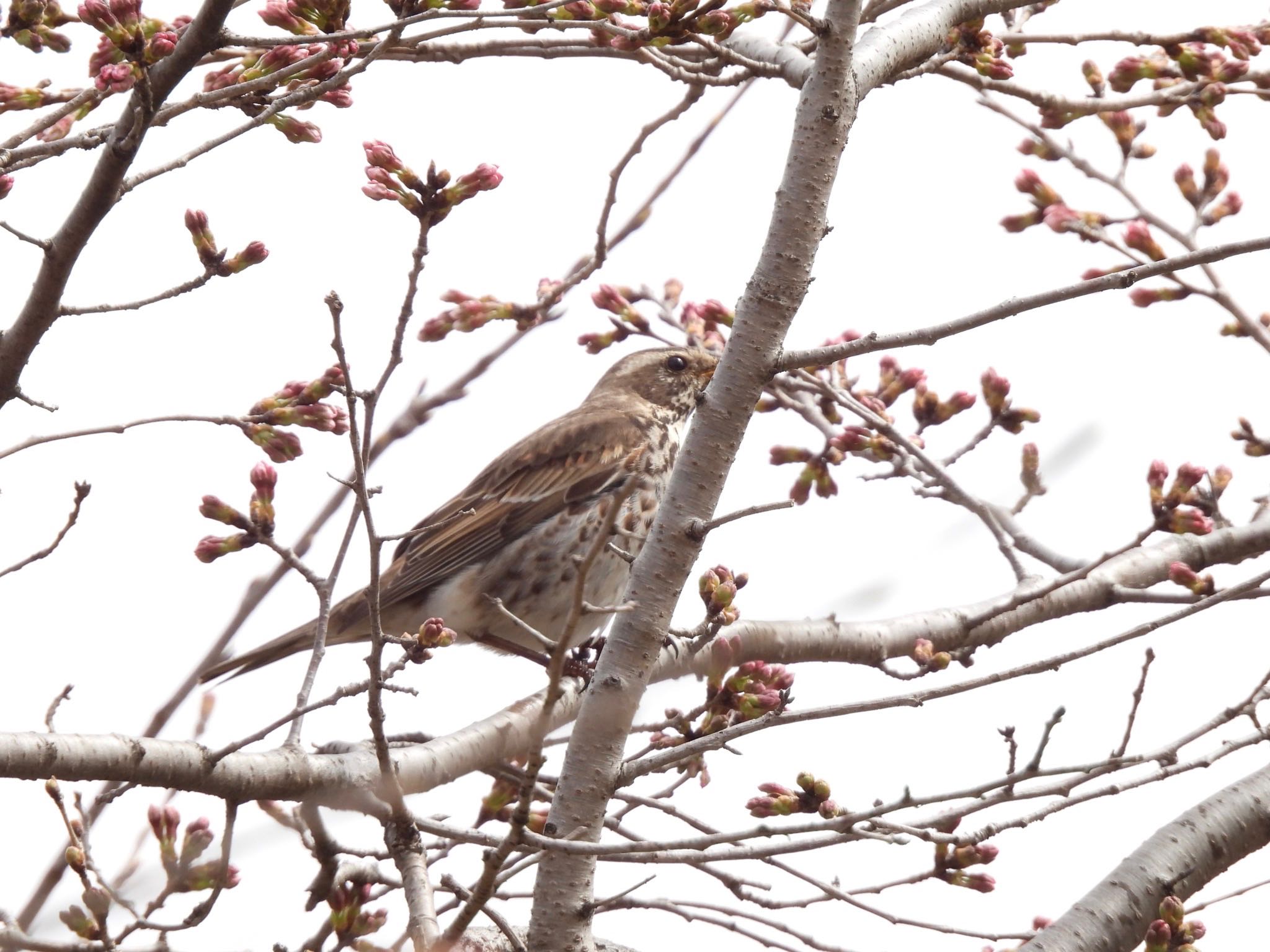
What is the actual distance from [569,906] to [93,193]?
215 centimetres

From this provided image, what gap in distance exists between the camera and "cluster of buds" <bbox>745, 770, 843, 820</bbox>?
3.96 m

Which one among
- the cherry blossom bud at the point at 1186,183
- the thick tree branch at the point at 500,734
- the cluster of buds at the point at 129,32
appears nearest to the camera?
the cluster of buds at the point at 129,32

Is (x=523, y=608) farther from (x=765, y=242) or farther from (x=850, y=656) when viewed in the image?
(x=765, y=242)

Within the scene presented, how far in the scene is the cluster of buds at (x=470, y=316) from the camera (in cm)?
503

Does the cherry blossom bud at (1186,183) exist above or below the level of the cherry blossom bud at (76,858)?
above

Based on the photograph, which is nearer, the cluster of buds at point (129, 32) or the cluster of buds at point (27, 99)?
the cluster of buds at point (129, 32)

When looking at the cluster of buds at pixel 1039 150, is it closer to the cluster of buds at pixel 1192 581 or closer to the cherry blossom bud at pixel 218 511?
the cluster of buds at pixel 1192 581

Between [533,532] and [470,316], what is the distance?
2483 mm

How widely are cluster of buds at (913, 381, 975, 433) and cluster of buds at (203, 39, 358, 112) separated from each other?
271 cm

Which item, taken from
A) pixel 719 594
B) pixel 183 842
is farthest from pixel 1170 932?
pixel 183 842

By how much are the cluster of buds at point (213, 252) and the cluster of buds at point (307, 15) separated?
1.69ft

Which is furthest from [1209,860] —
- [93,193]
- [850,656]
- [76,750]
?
[93,193]

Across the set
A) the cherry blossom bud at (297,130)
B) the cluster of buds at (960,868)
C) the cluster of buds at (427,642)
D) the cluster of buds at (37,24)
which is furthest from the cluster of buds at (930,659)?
the cluster of buds at (37,24)

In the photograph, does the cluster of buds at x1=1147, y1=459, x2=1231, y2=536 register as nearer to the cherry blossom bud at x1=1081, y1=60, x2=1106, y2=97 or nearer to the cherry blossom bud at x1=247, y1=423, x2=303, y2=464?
the cherry blossom bud at x1=1081, y1=60, x2=1106, y2=97
